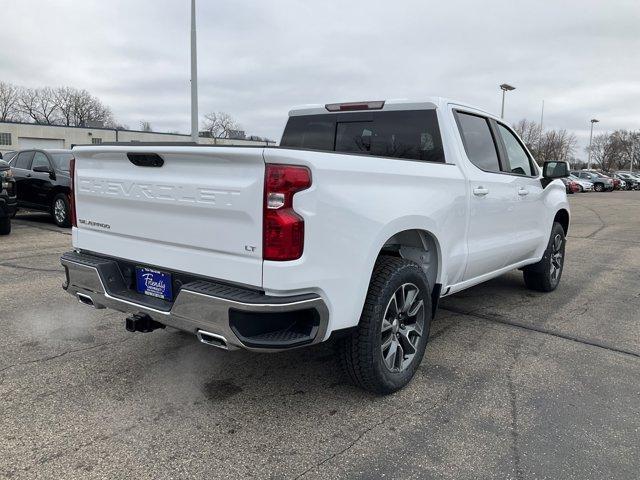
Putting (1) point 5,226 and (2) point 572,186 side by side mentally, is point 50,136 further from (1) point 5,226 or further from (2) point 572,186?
(1) point 5,226

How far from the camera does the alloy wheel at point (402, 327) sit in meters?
3.33

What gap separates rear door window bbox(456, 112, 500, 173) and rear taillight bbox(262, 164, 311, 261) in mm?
2159

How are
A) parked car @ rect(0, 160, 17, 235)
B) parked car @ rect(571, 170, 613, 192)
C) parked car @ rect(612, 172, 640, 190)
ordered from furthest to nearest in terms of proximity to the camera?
1. parked car @ rect(612, 172, 640, 190)
2. parked car @ rect(571, 170, 613, 192)
3. parked car @ rect(0, 160, 17, 235)

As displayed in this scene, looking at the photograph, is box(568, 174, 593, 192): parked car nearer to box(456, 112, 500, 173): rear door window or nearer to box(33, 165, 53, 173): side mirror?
box(33, 165, 53, 173): side mirror

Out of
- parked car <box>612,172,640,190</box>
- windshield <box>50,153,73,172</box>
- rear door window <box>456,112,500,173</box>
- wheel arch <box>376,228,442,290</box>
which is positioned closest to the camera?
wheel arch <box>376,228,442,290</box>

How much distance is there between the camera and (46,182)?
437 inches

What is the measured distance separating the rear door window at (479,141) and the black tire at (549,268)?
1.80m

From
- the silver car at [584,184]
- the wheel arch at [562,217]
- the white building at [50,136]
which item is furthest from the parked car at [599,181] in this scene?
the wheel arch at [562,217]

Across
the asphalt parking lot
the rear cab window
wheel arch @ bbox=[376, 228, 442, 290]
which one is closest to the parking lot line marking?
the asphalt parking lot

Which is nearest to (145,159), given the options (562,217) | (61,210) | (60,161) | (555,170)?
(555,170)

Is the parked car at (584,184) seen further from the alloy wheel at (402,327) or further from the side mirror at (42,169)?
the alloy wheel at (402,327)

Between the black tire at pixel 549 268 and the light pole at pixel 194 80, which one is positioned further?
the light pole at pixel 194 80

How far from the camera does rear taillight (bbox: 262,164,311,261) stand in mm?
2541

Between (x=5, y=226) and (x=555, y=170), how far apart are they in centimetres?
935
